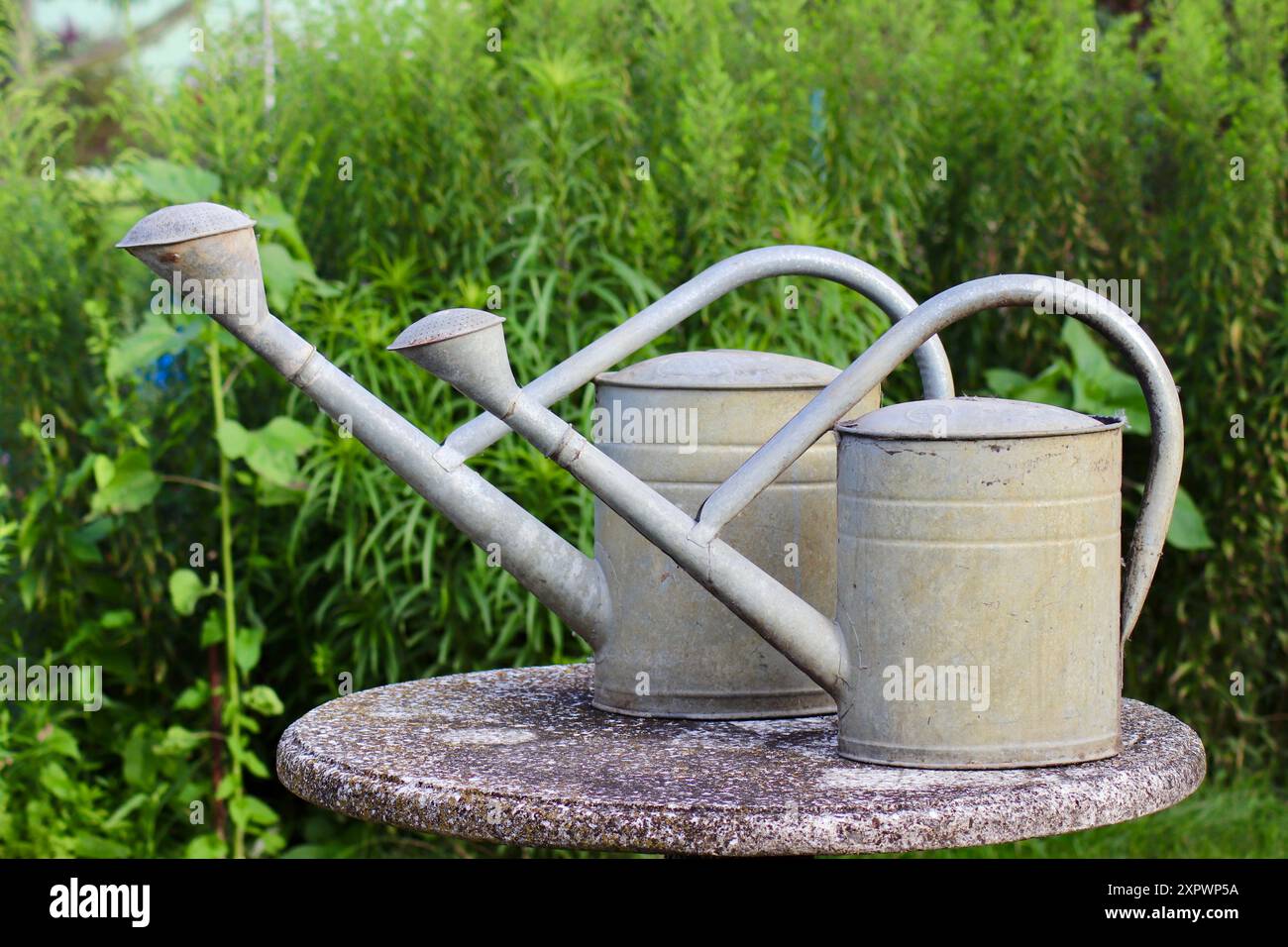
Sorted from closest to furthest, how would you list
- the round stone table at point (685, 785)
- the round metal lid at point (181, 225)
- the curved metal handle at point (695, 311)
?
the round stone table at point (685, 785) → the round metal lid at point (181, 225) → the curved metal handle at point (695, 311)

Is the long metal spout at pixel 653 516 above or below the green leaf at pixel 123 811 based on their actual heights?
above

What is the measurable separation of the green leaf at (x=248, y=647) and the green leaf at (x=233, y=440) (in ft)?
1.12

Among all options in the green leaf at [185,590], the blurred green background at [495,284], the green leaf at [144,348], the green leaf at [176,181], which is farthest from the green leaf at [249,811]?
the green leaf at [176,181]

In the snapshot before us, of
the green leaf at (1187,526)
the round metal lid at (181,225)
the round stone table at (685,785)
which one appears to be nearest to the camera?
the round stone table at (685,785)

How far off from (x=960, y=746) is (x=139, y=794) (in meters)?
2.17

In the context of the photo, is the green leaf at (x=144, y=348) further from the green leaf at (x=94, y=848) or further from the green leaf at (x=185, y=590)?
the green leaf at (x=94, y=848)

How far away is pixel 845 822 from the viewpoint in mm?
1312

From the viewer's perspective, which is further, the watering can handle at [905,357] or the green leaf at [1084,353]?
the green leaf at [1084,353]

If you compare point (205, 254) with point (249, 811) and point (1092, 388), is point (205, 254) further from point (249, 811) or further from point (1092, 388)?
point (1092, 388)

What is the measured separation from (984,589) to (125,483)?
6.79ft

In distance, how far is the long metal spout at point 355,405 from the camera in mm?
1444

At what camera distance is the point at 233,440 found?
2.95 m

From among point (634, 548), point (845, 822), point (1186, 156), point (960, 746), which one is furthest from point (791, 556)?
point (1186, 156)

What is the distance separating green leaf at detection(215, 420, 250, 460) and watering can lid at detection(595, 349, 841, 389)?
4.50 feet
